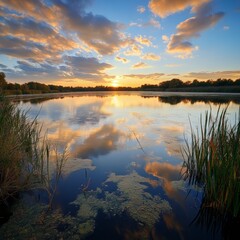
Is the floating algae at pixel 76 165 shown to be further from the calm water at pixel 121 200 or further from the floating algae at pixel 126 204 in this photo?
the floating algae at pixel 126 204

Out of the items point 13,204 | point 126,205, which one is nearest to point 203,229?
point 126,205

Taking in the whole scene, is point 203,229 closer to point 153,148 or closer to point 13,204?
point 13,204

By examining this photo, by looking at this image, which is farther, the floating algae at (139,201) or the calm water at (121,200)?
the floating algae at (139,201)

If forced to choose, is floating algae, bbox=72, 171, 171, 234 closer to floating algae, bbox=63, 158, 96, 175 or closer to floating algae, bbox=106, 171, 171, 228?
floating algae, bbox=106, 171, 171, 228

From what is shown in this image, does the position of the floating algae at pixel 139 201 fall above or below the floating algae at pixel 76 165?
below

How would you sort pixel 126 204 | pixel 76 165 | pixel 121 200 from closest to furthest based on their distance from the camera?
pixel 126 204 → pixel 121 200 → pixel 76 165

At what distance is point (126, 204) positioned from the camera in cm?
319

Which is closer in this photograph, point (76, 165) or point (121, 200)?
point (121, 200)

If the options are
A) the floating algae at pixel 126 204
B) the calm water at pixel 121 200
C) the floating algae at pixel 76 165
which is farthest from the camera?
the floating algae at pixel 76 165

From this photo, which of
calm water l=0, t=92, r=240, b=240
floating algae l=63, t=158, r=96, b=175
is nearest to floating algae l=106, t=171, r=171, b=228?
calm water l=0, t=92, r=240, b=240


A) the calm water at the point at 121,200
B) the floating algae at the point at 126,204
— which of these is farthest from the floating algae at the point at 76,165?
the floating algae at the point at 126,204

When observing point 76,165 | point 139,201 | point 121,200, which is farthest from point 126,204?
point 76,165

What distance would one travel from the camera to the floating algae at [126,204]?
2.88m

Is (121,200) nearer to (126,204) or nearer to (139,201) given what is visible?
(126,204)
